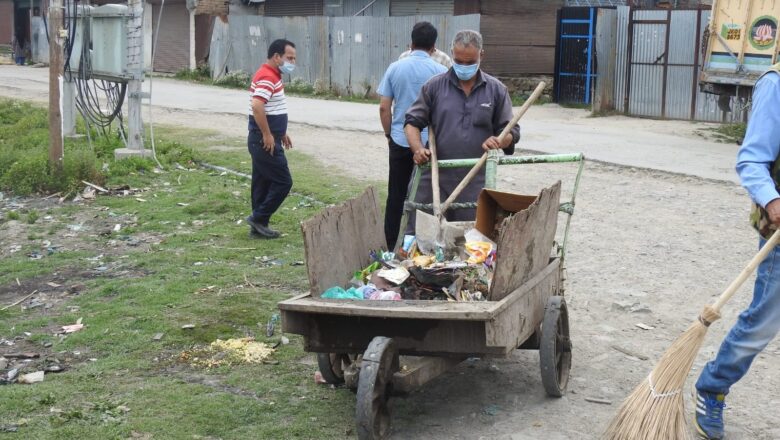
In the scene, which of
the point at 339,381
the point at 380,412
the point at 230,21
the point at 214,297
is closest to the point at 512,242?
the point at 380,412

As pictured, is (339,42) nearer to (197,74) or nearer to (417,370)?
(197,74)

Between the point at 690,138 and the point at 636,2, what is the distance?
9.65m

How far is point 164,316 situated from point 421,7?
2072 cm

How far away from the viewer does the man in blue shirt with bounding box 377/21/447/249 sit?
23.3ft

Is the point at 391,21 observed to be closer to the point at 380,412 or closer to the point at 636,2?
the point at 636,2

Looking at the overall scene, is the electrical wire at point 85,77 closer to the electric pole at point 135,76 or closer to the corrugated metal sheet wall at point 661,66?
the electric pole at point 135,76

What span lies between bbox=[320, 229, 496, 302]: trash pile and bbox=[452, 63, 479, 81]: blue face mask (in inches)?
46.9

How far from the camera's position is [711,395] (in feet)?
14.8

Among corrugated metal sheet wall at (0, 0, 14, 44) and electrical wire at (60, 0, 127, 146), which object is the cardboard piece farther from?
corrugated metal sheet wall at (0, 0, 14, 44)

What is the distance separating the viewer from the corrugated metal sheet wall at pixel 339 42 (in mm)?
23438

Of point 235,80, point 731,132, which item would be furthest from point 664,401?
point 235,80

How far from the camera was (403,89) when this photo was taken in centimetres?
713

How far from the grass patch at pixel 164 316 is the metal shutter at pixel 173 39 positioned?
21.1m

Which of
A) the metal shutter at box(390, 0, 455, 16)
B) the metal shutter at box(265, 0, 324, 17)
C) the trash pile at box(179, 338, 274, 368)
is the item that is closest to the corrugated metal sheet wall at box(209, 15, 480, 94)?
the metal shutter at box(265, 0, 324, 17)
